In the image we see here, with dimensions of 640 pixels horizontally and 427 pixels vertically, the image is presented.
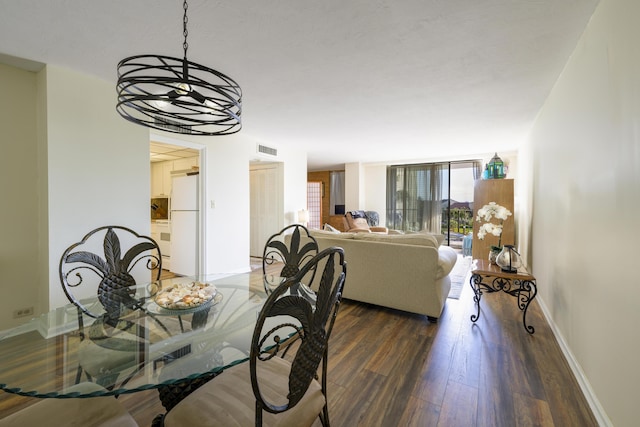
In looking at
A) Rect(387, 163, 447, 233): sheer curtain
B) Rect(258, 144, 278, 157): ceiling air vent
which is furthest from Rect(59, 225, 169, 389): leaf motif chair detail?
Rect(387, 163, 447, 233): sheer curtain

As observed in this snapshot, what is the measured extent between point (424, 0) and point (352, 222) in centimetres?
535

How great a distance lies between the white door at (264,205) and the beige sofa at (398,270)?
2.82 m

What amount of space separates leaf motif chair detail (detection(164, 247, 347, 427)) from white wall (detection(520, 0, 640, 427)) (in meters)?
1.38

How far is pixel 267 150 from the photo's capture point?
5188 mm

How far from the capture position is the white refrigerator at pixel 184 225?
4172mm

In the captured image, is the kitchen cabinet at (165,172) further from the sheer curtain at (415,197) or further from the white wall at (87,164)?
the sheer curtain at (415,197)

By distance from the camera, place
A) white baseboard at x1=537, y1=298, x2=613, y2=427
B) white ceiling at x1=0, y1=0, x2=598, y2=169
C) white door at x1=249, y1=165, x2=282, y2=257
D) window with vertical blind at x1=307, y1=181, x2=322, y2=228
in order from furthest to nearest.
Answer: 1. window with vertical blind at x1=307, y1=181, x2=322, y2=228
2. white door at x1=249, y1=165, x2=282, y2=257
3. white ceiling at x1=0, y1=0, x2=598, y2=169
4. white baseboard at x1=537, y1=298, x2=613, y2=427

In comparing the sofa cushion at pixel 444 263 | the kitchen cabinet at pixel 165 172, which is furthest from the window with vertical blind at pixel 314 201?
the sofa cushion at pixel 444 263

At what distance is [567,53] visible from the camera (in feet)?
7.06

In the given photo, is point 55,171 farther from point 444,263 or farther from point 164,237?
point 444,263

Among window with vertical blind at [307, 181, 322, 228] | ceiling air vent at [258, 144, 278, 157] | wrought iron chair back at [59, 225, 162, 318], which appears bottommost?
wrought iron chair back at [59, 225, 162, 318]

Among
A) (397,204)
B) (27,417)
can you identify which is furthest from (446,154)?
(27,417)

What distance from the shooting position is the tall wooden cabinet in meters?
4.76

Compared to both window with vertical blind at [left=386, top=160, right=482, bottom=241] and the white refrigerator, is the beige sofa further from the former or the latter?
window with vertical blind at [left=386, top=160, right=482, bottom=241]
